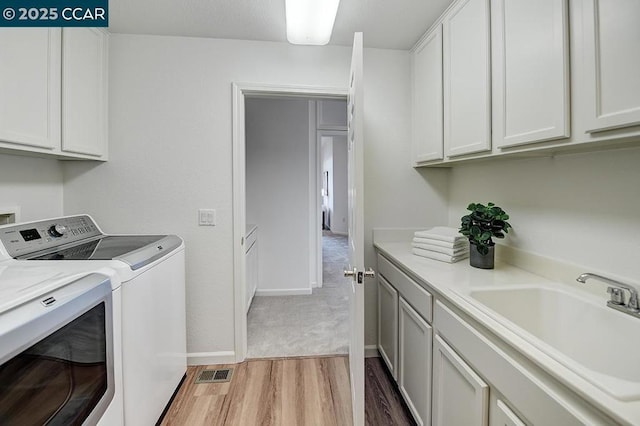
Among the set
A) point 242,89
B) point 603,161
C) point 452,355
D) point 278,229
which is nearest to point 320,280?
point 278,229

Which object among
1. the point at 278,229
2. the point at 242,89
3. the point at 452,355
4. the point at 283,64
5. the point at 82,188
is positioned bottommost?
the point at 452,355

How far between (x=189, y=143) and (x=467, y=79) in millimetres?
1777

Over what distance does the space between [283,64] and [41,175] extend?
1700 mm

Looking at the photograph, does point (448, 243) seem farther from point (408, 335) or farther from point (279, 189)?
point (279, 189)

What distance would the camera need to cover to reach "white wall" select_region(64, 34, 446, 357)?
2.08m

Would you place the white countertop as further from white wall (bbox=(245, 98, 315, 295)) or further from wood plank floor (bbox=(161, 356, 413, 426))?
white wall (bbox=(245, 98, 315, 295))

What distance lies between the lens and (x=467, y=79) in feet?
5.24

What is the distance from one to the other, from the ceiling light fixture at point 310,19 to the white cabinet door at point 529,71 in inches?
30.8

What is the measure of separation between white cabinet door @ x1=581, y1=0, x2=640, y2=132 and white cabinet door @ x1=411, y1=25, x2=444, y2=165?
3.05 ft

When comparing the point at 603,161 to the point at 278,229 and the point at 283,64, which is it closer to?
the point at 283,64

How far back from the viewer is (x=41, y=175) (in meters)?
1.87

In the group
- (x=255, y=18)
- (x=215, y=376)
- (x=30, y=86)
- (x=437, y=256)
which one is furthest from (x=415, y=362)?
(x=30, y=86)

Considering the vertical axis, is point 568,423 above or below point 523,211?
below

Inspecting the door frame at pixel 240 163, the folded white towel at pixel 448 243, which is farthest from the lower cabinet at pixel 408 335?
the door frame at pixel 240 163
